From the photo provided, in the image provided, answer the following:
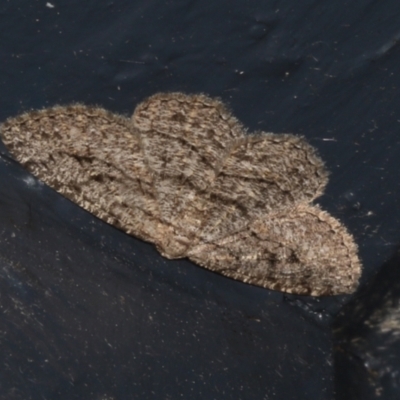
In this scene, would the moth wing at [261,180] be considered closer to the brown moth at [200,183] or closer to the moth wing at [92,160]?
the brown moth at [200,183]

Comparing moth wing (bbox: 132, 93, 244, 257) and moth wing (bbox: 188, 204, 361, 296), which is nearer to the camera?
moth wing (bbox: 132, 93, 244, 257)

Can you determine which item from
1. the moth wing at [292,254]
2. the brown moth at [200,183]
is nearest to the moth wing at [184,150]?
the brown moth at [200,183]

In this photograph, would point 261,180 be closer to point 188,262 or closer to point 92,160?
point 188,262

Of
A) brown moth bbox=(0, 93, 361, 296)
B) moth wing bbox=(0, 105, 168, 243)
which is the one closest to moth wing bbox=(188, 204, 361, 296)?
brown moth bbox=(0, 93, 361, 296)

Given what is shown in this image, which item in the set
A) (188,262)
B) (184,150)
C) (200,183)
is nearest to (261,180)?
(200,183)

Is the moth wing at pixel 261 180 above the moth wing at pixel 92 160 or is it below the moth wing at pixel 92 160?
above

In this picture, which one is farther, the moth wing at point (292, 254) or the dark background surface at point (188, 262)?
the moth wing at point (292, 254)

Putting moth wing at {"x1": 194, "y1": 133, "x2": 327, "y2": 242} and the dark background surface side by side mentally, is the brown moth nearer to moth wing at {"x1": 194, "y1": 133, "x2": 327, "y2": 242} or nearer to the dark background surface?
moth wing at {"x1": 194, "y1": 133, "x2": 327, "y2": 242}
